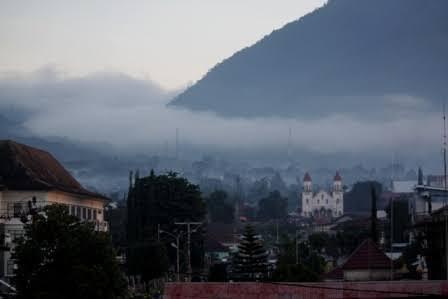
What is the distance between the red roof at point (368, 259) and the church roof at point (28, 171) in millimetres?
19554

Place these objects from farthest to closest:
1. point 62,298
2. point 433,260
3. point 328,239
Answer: point 328,239 < point 433,260 < point 62,298

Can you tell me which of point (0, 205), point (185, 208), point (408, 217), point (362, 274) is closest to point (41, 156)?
point (0, 205)

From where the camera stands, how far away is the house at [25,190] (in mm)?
63344

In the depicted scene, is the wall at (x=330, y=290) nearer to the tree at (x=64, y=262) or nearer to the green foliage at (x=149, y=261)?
the tree at (x=64, y=262)

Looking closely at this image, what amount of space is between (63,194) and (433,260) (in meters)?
25.7

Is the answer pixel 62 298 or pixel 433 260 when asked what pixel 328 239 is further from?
pixel 62 298

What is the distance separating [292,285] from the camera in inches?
928

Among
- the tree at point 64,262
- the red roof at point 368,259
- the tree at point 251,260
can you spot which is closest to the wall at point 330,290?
the tree at point 64,262

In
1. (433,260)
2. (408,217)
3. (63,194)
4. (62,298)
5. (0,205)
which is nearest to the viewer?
(62,298)

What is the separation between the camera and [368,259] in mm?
58469

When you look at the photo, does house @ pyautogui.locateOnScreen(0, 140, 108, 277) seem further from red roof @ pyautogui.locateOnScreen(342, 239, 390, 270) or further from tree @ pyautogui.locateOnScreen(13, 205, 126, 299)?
red roof @ pyautogui.locateOnScreen(342, 239, 390, 270)

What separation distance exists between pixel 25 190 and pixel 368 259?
21.3 m

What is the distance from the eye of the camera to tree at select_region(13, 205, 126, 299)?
42875 mm

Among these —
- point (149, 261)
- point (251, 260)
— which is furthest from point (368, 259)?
point (251, 260)
